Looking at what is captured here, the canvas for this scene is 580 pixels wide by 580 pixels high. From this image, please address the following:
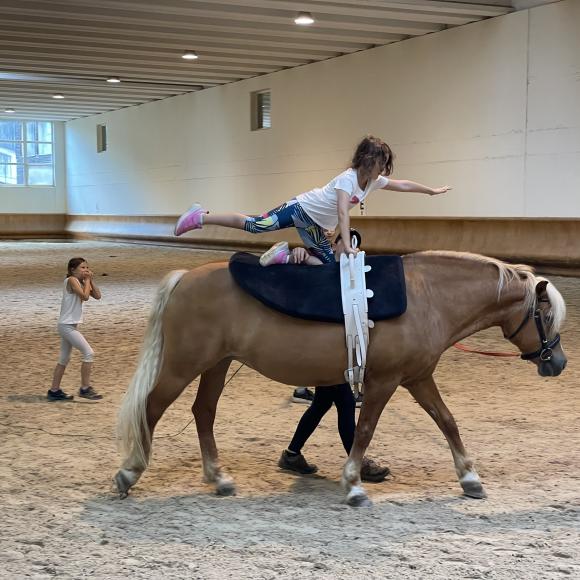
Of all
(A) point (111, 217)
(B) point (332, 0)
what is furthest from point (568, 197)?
(A) point (111, 217)

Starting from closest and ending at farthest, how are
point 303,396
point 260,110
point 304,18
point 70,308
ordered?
point 303,396 → point 70,308 → point 304,18 → point 260,110

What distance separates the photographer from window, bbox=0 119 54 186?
3909 cm

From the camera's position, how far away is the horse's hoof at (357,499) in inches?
181

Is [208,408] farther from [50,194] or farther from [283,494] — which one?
[50,194]

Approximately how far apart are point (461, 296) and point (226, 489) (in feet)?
5.53

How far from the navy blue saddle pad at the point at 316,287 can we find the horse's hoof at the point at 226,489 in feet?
3.33

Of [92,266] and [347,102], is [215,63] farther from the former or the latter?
[92,266]

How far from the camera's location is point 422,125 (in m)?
19.1

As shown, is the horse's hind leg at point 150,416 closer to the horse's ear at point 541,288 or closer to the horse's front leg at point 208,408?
the horse's front leg at point 208,408

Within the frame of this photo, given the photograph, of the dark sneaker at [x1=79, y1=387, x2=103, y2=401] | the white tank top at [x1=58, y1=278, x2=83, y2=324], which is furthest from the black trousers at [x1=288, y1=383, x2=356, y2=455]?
the white tank top at [x1=58, y1=278, x2=83, y2=324]

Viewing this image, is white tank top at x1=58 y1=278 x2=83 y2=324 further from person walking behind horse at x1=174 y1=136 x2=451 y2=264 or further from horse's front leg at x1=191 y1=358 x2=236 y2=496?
horse's front leg at x1=191 y1=358 x2=236 y2=496

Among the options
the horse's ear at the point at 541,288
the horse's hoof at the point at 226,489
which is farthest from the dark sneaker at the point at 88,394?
the horse's ear at the point at 541,288

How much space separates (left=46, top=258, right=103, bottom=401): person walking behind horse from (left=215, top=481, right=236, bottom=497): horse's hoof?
8.95ft

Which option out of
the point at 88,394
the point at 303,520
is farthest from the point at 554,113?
the point at 303,520
